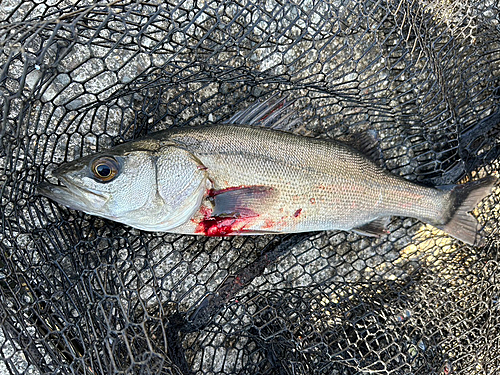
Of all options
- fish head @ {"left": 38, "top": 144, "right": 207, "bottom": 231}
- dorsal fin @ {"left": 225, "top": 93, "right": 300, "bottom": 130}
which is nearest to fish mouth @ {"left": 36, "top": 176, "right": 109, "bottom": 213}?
fish head @ {"left": 38, "top": 144, "right": 207, "bottom": 231}

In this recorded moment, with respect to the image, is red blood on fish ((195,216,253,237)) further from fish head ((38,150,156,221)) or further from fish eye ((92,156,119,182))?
fish eye ((92,156,119,182))

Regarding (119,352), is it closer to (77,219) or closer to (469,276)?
(77,219)

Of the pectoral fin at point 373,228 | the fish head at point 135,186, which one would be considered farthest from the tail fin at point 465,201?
the fish head at point 135,186

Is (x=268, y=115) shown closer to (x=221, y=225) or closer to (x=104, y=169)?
(x=221, y=225)

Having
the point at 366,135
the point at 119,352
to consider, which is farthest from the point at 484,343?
the point at 119,352

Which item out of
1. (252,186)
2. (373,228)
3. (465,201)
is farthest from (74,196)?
(465,201)

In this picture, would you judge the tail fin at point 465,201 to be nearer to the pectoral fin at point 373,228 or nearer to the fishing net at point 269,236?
the fishing net at point 269,236
